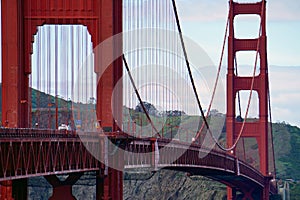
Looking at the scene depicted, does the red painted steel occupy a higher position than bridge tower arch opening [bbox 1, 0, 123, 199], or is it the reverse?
the red painted steel

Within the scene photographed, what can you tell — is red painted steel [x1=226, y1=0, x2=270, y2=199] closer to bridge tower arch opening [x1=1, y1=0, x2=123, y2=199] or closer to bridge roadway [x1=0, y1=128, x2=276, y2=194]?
bridge roadway [x1=0, y1=128, x2=276, y2=194]

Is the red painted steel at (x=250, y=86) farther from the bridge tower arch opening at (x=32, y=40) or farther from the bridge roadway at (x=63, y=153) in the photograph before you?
the bridge tower arch opening at (x=32, y=40)

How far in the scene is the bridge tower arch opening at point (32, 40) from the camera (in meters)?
42.4

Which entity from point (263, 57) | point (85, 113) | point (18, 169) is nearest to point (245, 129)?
point (263, 57)

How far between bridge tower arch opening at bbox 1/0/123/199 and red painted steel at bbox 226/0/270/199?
42.5 m

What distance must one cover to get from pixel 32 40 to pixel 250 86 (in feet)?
147

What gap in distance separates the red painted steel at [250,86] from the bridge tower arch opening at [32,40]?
42.5 meters

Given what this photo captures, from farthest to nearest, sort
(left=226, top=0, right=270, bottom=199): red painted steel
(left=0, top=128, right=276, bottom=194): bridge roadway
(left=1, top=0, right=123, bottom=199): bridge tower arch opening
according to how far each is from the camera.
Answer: (left=226, top=0, right=270, bottom=199): red painted steel → (left=1, top=0, right=123, bottom=199): bridge tower arch opening → (left=0, top=128, right=276, bottom=194): bridge roadway

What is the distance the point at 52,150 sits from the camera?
37.5m

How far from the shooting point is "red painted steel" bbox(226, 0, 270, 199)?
85.3 m

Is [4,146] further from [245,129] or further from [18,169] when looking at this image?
[245,129]

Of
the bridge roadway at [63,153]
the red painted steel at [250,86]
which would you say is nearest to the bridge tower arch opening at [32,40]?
the bridge roadway at [63,153]

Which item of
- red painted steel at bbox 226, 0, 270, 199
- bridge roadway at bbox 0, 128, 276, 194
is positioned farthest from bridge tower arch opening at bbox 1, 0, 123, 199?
red painted steel at bbox 226, 0, 270, 199

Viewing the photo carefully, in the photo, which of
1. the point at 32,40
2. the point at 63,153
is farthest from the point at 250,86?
the point at 63,153
